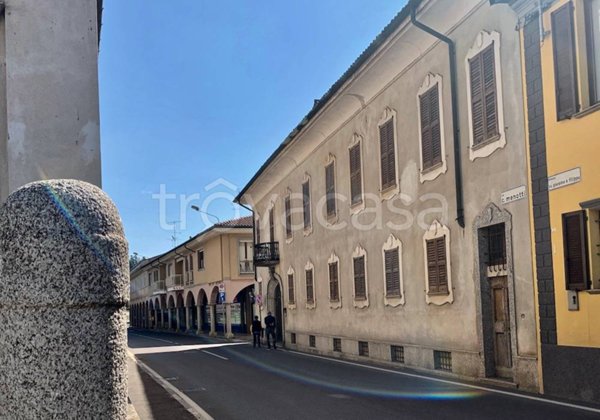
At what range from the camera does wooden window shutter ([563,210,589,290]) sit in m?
10.3

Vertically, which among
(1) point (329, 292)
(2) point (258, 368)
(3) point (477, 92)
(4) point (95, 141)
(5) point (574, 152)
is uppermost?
(3) point (477, 92)

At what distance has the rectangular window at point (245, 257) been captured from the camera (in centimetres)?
4662

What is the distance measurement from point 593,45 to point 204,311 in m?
50.3

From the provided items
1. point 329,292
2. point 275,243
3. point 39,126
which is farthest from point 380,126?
point 39,126

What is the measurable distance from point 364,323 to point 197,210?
25715mm

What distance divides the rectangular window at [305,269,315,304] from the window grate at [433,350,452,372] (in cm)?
1090

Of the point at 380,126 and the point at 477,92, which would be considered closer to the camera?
the point at 477,92

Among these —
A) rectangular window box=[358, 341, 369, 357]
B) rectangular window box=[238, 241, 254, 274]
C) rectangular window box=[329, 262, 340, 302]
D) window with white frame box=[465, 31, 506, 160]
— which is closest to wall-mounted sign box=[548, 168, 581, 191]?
window with white frame box=[465, 31, 506, 160]

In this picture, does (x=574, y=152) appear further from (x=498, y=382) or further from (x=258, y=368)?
(x=258, y=368)

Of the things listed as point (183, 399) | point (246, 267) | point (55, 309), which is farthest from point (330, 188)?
point (246, 267)

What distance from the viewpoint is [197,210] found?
44156mm

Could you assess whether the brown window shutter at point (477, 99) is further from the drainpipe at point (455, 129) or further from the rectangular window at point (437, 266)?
the rectangular window at point (437, 266)

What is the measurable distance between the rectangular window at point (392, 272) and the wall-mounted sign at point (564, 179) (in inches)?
278

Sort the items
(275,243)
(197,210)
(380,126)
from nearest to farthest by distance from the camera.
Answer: (380,126)
(275,243)
(197,210)
